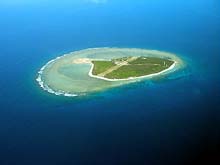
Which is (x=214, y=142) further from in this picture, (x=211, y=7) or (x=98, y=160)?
(x=211, y=7)

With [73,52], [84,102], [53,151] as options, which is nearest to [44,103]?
[84,102]

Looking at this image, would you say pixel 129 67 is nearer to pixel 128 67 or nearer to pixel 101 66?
pixel 128 67

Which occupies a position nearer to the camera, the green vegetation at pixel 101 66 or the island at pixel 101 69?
the island at pixel 101 69

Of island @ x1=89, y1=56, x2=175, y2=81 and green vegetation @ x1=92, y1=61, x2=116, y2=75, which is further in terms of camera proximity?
green vegetation @ x1=92, y1=61, x2=116, y2=75

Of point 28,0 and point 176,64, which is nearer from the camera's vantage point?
point 176,64

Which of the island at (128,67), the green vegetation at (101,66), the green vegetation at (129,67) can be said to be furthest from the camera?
the green vegetation at (101,66)

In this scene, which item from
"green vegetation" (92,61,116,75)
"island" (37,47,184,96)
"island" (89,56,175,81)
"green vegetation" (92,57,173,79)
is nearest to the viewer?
"island" (37,47,184,96)

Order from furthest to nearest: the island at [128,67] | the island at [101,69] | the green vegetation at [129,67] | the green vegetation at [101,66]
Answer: the green vegetation at [101,66], the green vegetation at [129,67], the island at [128,67], the island at [101,69]

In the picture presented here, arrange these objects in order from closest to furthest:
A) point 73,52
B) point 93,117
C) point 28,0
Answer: point 93,117 → point 73,52 → point 28,0
